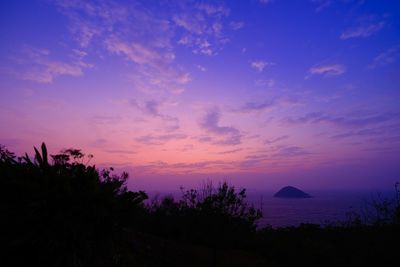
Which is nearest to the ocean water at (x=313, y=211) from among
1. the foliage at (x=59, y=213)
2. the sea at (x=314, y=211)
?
the sea at (x=314, y=211)

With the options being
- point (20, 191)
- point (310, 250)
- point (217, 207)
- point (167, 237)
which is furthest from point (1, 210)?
point (310, 250)

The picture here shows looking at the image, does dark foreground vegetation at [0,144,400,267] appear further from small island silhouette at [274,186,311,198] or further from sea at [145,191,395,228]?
small island silhouette at [274,186,311,198]

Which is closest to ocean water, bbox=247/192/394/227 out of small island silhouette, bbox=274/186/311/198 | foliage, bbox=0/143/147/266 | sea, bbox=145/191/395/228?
sea, bbox=145/191/395/228

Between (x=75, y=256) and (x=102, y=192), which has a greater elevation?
(x=102, y=192)

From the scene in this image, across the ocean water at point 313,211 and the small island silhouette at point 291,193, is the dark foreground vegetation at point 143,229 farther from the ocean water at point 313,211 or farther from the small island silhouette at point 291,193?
the small island silhouette at point 291,193

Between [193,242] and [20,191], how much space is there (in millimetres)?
6739

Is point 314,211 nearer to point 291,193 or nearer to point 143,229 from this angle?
point 143,229

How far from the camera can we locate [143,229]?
41.6ft

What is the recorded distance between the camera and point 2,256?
6008mm

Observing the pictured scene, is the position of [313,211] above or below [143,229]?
above

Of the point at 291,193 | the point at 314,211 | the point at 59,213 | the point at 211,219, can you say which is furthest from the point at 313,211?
the point at 291,193

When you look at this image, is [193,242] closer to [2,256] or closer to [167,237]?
[167,237]

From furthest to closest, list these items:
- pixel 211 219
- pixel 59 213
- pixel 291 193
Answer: pixel 291 193
pixel 211 219
pixel 59 213

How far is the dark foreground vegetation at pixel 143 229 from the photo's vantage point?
19.8ft
